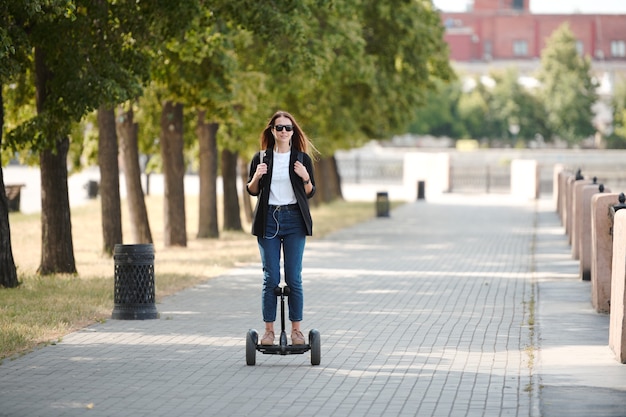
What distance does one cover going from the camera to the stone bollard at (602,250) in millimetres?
14359

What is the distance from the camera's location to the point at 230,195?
30547mm

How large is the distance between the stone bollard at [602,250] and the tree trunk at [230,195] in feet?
53.7

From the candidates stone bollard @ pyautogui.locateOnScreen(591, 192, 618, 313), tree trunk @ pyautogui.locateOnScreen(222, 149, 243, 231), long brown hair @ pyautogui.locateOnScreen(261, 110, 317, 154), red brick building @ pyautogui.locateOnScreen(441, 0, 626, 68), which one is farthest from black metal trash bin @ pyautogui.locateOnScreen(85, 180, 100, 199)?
red brick building @ pyautogui.locateOnScreen(441, 0, 626, 68)

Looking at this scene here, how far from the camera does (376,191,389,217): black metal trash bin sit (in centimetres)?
3762

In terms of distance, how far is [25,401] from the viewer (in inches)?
364

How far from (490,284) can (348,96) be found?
14652mm

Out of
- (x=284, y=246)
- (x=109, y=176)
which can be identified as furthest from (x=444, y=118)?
(x=284, y=246)

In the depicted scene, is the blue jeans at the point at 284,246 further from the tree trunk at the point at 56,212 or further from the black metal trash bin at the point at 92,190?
the black metal trash bin at the point at 92,190

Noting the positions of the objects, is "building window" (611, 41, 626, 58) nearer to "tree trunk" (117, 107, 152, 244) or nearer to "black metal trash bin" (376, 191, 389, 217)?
"black metal trash bin" (376, 191, 389, 217)

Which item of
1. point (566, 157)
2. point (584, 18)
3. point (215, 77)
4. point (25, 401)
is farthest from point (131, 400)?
point (584, 18)

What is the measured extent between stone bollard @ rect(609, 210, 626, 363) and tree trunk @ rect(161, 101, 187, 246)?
14.9m

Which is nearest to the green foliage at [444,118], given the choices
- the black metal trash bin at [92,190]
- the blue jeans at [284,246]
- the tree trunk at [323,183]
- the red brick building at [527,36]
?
the red brick building at [527,36]

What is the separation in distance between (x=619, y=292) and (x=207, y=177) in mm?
17584

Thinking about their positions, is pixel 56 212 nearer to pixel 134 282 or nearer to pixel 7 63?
pixel 7 63
